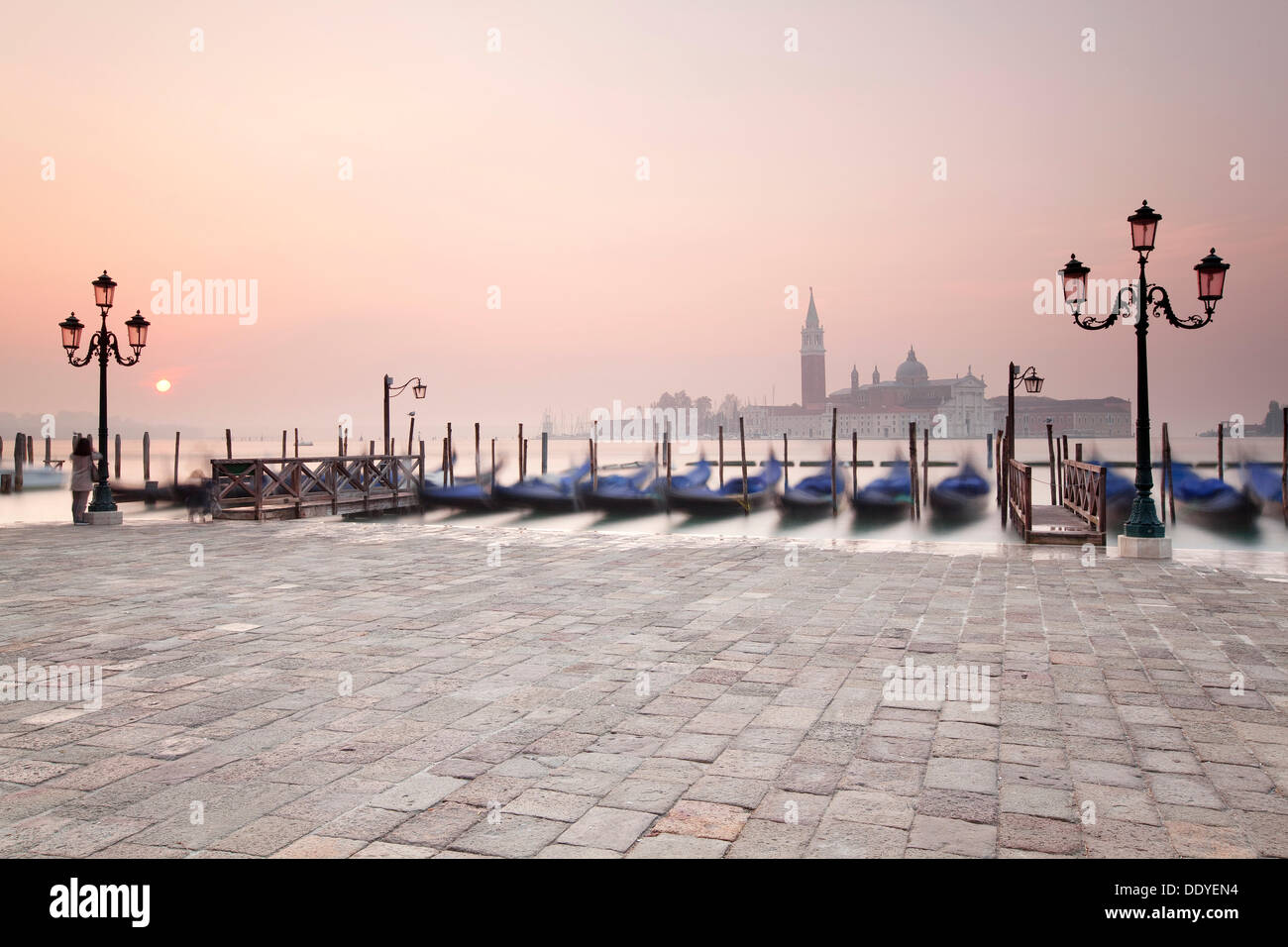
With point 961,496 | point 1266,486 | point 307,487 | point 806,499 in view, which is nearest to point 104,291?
point 307,487

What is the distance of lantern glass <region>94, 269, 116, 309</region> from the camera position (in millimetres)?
11859

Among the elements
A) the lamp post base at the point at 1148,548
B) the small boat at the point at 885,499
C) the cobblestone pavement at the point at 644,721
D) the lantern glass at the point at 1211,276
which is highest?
the lantern glass at the point at 1211,276

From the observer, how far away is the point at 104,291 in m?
11.9

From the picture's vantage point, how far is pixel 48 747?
3.23m

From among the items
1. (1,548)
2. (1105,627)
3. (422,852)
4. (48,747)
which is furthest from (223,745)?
(1,548)

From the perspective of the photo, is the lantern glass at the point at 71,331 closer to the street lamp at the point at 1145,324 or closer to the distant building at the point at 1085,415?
the street lamp at the point at 1145,324

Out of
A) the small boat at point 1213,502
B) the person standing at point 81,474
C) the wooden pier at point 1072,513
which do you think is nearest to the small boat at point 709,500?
the wooden pier at point 1072,513

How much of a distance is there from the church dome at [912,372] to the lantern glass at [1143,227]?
132m

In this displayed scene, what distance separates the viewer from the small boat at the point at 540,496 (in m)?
22.3

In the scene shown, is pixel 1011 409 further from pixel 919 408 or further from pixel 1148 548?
pixel 919 408
